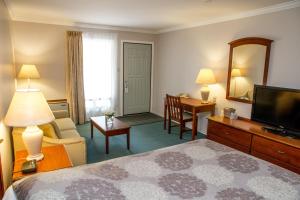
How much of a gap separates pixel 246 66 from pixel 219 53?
661 millimetres

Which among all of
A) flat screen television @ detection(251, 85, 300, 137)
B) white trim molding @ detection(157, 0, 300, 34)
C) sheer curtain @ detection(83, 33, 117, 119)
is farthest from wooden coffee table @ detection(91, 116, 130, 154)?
white trim molding @ detection(157, 0, 300, 34)

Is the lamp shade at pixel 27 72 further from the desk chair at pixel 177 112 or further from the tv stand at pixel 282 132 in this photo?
the tv stand at pixel 282 132

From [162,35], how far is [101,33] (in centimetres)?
165

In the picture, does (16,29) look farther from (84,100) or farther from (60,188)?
(60,188)

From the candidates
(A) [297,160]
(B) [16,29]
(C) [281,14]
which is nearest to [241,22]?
(C) [281,14]

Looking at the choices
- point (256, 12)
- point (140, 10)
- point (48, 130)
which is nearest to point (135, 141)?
point (48, 130)

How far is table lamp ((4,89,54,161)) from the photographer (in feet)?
6.20

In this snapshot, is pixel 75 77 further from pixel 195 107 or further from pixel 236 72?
pixel 236 72

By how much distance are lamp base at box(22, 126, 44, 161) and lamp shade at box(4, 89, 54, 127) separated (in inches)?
7.1

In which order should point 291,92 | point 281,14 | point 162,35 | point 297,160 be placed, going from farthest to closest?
point 162,35 < point 281,14 < point 291,92 < point 297,160

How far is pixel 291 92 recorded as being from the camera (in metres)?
2.80

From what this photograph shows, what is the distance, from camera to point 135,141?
13.5ft

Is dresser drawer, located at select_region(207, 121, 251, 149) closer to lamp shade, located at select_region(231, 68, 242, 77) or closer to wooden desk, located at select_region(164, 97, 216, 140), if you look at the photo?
wooden desk, located at select_region(164, 97, 216, 140)

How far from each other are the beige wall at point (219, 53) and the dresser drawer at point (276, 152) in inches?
31.7
